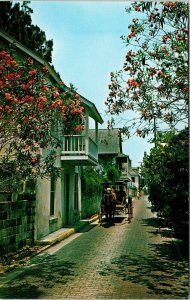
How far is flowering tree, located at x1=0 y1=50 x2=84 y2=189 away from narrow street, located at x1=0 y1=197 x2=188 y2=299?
2500 mm

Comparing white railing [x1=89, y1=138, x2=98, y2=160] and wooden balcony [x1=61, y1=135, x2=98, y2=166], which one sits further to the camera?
white railing [x1=89, y1=138, x2=98, y2=160]

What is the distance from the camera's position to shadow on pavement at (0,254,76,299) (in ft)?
25.5

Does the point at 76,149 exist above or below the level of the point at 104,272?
above

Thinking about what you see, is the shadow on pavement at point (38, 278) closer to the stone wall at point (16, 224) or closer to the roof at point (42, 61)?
the stone wall at point (16, 224)

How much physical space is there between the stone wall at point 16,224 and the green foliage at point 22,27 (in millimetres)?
12208

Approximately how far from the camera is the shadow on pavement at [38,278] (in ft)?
25.5

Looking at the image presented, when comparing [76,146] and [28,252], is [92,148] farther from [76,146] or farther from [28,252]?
[28,252]

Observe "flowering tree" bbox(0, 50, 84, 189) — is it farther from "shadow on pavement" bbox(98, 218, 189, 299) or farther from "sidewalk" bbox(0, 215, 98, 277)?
"shadow on pavement" bbox(98, 218, 189, 299)

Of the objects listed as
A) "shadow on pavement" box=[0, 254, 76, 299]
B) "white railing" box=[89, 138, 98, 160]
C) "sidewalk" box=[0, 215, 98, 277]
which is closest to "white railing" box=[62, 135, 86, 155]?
"white railing" box=[89, 138, 98, 160]

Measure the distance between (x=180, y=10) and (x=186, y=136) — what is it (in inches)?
110

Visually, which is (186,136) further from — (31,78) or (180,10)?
(31,78)

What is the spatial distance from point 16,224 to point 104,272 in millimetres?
3877

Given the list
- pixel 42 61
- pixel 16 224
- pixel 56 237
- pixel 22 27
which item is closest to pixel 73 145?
pixel 56 237

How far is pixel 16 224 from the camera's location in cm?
1231
